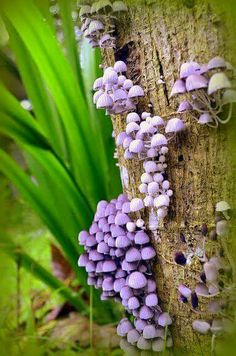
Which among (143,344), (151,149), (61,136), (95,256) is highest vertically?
(61,136)

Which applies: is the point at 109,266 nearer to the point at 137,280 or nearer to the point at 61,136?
the point at 137,280

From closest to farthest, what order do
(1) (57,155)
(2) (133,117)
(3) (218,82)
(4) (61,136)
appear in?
(3) (218,82) < (2) (133,117) < (1) (57,155) < (4) (61,136)

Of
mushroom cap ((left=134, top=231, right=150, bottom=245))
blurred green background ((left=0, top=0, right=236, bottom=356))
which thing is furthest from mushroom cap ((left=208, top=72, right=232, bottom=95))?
blurred green background ((left=0, top=0, right=236, bottom=356))

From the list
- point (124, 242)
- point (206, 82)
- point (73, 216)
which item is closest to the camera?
point (206, 82)

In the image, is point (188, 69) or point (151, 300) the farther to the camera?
point (151, 300)

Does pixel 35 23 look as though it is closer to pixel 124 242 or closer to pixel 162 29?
pixel 162 29

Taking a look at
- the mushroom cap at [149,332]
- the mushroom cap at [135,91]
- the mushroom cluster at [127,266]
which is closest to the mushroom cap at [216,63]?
the mushroom cap at [135,91]

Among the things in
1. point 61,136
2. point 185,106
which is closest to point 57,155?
point 61,136

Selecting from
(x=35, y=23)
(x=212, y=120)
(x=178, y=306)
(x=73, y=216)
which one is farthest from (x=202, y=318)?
(x=35, y=23)
